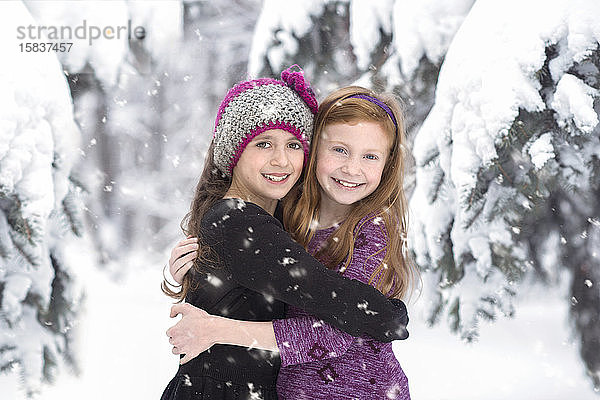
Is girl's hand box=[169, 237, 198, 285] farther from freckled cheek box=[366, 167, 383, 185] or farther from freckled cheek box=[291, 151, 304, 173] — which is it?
freckled cheek box=[366, 167, 383, 185]

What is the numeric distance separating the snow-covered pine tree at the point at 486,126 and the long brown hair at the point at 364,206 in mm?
781

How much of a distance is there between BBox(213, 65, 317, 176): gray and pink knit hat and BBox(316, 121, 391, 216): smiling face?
70mm

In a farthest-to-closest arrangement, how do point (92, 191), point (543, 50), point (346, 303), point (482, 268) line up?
point (92, 191)
point (482, 268)
point (543, 50)
point (346, 303)

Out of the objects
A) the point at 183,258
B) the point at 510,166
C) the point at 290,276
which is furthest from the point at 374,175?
the point at 510,166

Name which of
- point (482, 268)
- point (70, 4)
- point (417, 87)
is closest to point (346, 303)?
point (482, 268)

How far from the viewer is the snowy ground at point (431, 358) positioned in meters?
3.14

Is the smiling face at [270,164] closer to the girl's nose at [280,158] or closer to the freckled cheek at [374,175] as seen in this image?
the girl's nose at [280,158]

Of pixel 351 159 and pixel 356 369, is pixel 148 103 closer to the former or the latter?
pixel 351 159

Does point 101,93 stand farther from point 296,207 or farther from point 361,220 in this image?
point 361,220

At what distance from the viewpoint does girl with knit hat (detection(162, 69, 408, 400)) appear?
1.42 meters

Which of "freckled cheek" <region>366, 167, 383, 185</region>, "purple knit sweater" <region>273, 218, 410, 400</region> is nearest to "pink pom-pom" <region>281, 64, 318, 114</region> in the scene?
"freckled cheek" <region>366, 167, 383, 185</region>

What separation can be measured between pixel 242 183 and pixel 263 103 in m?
0.24

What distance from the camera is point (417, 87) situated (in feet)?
9.67

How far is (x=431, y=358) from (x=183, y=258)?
2175 millimetres
